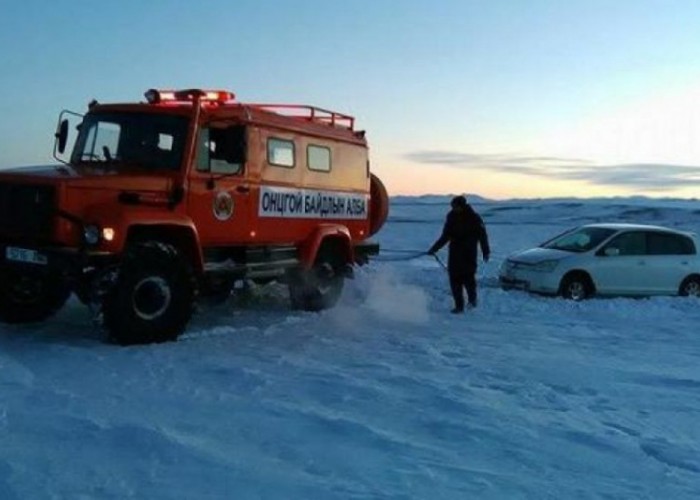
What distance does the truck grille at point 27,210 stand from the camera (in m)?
8.39

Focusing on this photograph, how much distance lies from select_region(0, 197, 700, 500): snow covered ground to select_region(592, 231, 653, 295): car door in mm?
3945

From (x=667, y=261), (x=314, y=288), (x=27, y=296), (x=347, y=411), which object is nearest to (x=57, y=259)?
(x=27, y=296)

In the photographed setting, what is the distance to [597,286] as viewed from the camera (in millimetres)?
14867

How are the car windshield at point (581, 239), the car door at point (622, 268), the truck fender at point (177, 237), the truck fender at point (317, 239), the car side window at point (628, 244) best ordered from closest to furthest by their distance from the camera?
the truck fender at point (177, 237)
the truck fender at point (317, 239)
the car door at point (622, 268)
the car side window at point (628, 244)
the car windshield at point (581, 239)

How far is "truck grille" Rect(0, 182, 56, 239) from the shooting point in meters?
8.39

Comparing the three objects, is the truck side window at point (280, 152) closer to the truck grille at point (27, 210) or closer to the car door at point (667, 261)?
the truck grille at point (27, 210)

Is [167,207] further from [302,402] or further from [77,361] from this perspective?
[302,402]

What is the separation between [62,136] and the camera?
10203mm

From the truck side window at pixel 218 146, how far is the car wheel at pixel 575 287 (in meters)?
7.23

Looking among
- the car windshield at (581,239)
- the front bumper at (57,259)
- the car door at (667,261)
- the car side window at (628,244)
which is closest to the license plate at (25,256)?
the front bumper at (57,259)

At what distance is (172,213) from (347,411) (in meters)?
3.68

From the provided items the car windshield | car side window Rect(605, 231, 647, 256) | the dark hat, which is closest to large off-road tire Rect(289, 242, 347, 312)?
the dark hat

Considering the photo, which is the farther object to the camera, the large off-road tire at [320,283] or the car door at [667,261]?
the car door at [667,261]

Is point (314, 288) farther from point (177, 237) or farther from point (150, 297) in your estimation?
point (150, 297)
